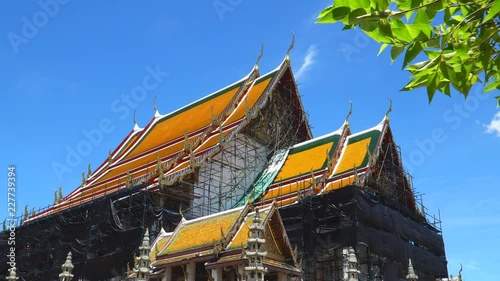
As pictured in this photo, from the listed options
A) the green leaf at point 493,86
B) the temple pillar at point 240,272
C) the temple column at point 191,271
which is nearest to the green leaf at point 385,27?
the green leaf at point 493,86

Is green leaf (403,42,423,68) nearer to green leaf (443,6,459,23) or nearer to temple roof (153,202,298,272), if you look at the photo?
green leaf (443,6,459,23)

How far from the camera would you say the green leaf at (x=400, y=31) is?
2904 millimetres

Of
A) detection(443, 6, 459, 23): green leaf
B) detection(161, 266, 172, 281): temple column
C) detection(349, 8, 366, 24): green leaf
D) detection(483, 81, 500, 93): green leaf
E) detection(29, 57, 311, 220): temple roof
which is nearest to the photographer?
detection(349, 8, 366, 24): green leaf

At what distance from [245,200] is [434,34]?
24.3 meters

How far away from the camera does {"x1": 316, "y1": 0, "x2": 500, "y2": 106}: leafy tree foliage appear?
2.81 metres

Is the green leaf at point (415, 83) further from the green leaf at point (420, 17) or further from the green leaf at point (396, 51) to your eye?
the green leaf at point (420, 17)

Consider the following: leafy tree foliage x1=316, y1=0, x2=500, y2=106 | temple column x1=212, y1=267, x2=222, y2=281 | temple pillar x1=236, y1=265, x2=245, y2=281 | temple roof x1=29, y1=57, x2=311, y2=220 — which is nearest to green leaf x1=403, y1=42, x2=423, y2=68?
leafy tree foliage x1=316, y1=0, x2=500, y2=106

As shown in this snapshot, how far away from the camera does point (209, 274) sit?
16.1 m

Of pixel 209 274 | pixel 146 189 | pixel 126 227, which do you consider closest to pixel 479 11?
pixel 209 274

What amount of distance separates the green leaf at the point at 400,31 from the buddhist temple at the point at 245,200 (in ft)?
46.8

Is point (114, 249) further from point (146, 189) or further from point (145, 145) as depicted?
point (145, 145)

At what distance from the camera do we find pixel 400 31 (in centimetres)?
292

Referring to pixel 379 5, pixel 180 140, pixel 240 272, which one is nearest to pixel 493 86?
pixel 379 5

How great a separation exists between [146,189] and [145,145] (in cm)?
909
